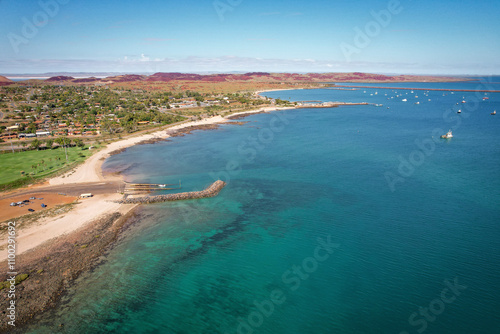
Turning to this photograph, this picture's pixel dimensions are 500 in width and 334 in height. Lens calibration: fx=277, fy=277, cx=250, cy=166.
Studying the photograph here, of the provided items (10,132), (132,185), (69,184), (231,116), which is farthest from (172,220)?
(231,116)

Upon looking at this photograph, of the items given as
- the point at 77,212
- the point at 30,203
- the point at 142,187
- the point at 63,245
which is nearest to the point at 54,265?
the point at 63,245

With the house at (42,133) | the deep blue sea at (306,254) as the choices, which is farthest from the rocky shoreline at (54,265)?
the house at (42,133)

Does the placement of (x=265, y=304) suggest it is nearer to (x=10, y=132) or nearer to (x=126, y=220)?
(x=126, y=220)

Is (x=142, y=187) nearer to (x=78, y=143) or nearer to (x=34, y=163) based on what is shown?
(x=34, y=163)

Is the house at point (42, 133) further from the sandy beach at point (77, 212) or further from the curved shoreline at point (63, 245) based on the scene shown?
the curved shoreline at point (63, 245)

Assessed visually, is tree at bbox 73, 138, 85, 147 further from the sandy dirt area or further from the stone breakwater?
the stone breakwater

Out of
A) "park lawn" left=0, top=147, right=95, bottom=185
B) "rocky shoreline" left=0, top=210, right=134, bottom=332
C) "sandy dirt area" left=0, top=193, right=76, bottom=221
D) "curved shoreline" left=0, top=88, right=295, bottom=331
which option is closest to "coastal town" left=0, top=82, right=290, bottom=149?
"park lawn" left=0, top=147, right=95, bottom=185

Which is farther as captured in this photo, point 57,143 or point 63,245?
point 57,143
